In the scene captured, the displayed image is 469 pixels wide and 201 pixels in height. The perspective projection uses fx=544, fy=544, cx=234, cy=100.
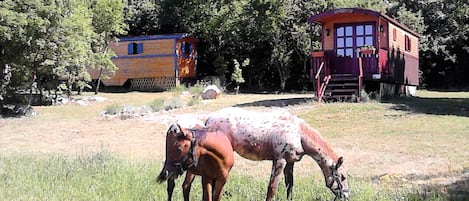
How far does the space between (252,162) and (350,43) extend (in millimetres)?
12370

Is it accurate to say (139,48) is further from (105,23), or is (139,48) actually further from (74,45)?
(74,45)

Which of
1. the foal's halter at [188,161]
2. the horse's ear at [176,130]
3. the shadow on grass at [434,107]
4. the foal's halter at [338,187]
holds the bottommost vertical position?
the foal's halter at [338,187]

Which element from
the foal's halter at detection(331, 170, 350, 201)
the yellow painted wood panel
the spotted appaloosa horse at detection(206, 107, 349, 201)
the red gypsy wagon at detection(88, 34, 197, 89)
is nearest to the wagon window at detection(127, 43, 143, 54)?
the red gypsy wagon at detection(88, 34, 197, 89)

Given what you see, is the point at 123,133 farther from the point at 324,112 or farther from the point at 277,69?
the point at 277,69

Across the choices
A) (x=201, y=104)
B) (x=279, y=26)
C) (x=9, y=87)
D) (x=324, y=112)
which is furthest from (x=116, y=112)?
(x=279, y=26)

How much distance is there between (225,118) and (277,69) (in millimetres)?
27160

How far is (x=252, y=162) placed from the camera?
10188 mm

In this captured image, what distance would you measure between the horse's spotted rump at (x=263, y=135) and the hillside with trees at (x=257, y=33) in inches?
762

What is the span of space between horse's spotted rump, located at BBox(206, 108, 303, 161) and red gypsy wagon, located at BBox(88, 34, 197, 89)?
26.7m

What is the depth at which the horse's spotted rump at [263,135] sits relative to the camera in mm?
5762

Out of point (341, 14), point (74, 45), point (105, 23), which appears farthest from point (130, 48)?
point (341, 14)

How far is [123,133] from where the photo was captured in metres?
15.5

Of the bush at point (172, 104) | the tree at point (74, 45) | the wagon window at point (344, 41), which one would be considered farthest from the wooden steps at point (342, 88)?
the tree at point (74, 45)

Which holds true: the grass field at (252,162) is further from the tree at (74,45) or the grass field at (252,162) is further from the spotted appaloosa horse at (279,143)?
the tree at (74,45)
